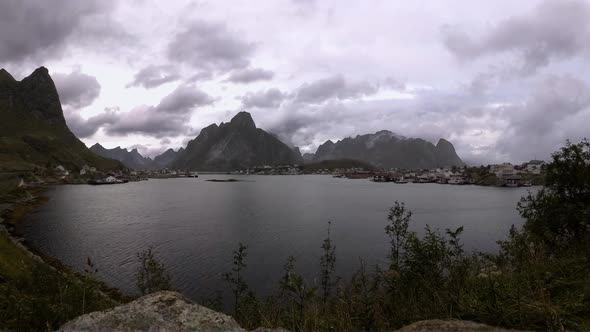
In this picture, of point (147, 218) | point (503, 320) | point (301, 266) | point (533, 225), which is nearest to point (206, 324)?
point (503, 320)

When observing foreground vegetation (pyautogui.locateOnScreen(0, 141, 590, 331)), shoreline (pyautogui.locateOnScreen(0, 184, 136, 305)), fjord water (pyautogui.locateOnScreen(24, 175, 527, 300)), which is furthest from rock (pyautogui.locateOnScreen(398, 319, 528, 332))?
fjord water (pyautogui.locateOnScreen(24, 175, 527, 300))

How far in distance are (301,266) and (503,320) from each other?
118ft

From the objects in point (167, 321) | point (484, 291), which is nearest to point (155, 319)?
point (167, 321)

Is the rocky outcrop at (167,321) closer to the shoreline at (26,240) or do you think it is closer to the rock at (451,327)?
the rock at (451,327)

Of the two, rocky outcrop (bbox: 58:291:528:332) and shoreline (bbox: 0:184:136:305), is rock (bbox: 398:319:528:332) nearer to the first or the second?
rocky outcrop (bbox: 58:291:528:332)

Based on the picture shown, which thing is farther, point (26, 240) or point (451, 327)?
point (26, 240)

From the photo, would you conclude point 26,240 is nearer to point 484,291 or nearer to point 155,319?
point 155,319

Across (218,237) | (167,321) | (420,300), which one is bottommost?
(218,237)

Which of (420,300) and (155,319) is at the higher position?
(155,319)

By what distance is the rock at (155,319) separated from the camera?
5039mm

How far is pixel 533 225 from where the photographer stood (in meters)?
22.7

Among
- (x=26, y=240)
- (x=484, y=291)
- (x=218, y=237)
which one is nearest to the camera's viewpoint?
(x=484, y=291)

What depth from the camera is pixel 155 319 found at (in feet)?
17.3

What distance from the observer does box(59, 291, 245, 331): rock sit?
504cm
